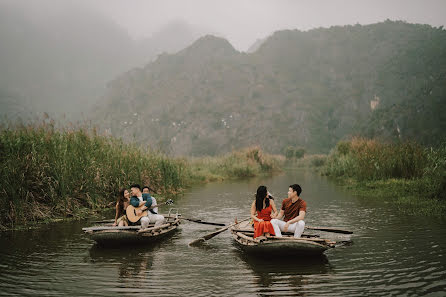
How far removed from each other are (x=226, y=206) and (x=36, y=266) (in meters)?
9.23

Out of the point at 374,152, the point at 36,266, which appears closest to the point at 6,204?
the point at 36,266

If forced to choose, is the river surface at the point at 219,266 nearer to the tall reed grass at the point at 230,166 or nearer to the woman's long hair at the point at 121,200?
the woman's long hair at the point at 121,200

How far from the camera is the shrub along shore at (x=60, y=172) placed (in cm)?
1074

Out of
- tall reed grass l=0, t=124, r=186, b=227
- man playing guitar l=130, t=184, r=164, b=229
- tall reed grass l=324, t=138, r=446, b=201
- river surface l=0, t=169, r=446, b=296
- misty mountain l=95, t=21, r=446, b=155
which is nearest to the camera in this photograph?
river surface l=0, t=169, r=446, b=296

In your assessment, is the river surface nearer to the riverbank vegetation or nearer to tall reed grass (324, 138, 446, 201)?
the riverbank vegetation

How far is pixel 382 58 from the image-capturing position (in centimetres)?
11619

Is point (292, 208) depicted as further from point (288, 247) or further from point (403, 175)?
point (403, 175)

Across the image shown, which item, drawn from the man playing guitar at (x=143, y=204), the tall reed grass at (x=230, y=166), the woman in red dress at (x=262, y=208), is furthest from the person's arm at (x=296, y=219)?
the tall reed grass at (x=230, y=166)

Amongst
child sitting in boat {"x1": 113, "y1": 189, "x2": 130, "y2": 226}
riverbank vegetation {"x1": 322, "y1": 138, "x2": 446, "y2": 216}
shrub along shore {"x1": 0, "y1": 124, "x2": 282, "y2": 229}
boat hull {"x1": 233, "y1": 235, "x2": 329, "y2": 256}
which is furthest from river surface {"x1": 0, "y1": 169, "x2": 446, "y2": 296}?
riverbank vegetation {"x1": 322, "y1": 138, "x2": 446, "y2": 216}

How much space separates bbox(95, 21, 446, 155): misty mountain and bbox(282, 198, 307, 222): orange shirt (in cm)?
7641

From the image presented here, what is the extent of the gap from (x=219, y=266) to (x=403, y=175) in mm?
14192

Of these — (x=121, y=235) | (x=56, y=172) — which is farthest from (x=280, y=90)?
(x=121, y=235)

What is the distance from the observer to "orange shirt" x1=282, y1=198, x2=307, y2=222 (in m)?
8.35

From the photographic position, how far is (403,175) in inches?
732
